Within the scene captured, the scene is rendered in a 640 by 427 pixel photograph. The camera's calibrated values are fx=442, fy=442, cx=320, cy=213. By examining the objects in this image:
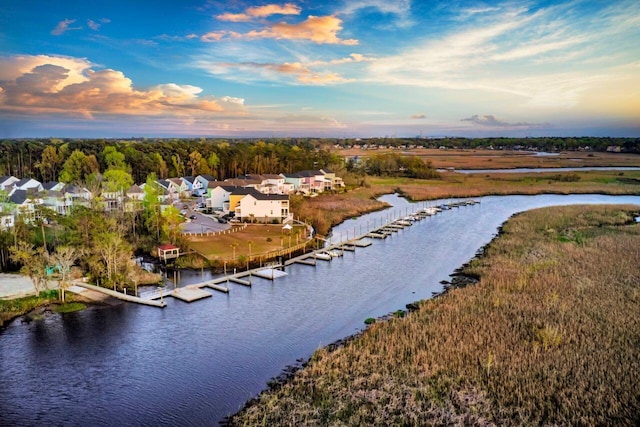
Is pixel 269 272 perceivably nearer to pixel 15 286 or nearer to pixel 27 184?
pixel 15 286

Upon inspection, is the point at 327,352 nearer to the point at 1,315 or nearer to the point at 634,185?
the point at 1,315

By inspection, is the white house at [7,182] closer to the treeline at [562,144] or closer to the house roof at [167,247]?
the house roof at [167,247]

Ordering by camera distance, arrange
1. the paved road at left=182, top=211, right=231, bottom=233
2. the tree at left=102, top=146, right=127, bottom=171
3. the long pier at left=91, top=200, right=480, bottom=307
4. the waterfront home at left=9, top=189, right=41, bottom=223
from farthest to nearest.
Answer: the tree at left=102, top=146, right=127, bottom=171
the paved road at left=182, top=211, right=231, bottom=233
the waterfront home at left=9, top=189, right=41, bottom=223
the long pier at left=91, top=200, right=480, bottom=307

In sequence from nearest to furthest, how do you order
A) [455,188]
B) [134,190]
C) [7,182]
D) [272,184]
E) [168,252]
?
1. [168,252]
2. [134,190]
3. [7,182]
4. [272,184]
5. [455,188]

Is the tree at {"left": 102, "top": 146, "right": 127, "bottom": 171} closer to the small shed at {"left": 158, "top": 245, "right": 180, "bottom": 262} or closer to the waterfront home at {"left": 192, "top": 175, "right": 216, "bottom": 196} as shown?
the waterfront home at {"left": 192, "top": 175, "right": 216, "bottom": 196}

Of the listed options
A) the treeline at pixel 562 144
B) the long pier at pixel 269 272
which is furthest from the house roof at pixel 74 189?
the treeline at pixel 562 144

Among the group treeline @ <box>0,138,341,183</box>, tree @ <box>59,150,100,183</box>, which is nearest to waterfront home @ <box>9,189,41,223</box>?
tree @ <box>59,150,100,183</box>

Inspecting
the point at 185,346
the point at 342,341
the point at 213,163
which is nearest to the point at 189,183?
the point at 213,163
